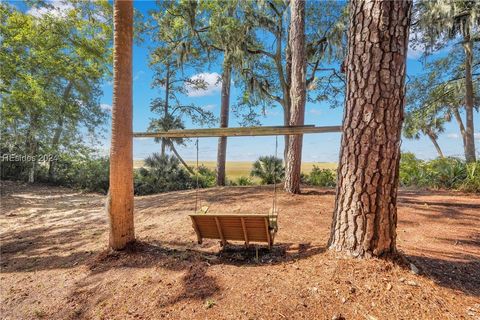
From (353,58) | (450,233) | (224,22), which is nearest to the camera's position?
(353,58)

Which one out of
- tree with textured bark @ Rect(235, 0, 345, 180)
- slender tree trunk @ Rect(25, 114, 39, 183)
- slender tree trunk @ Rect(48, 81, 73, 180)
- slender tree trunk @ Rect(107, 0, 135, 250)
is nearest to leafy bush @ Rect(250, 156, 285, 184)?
tree with textured bark @ Rect(235, 0, 345, 180)

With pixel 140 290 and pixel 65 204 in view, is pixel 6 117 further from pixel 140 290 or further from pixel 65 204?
pixel 140 290

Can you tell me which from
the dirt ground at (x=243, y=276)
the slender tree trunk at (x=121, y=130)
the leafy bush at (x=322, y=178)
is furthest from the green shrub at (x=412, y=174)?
the slender tree trunk at (x=121, y=130)

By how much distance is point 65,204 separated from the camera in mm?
8148

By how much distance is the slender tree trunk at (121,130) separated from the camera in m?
3.22

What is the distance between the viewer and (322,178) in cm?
1003

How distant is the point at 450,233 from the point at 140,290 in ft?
14.7

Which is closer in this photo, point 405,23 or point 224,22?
point 405,23

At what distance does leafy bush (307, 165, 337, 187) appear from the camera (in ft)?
32.4

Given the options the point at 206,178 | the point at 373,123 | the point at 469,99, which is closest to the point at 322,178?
the point at 206,178

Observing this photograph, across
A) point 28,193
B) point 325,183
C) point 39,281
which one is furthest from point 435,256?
point 28,193

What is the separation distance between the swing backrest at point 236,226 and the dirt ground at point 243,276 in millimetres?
274

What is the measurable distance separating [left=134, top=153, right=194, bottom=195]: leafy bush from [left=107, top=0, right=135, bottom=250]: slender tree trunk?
7423 millimetres

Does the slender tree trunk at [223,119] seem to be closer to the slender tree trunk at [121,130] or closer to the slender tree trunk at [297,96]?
the slender tree trunk at [297,96]
